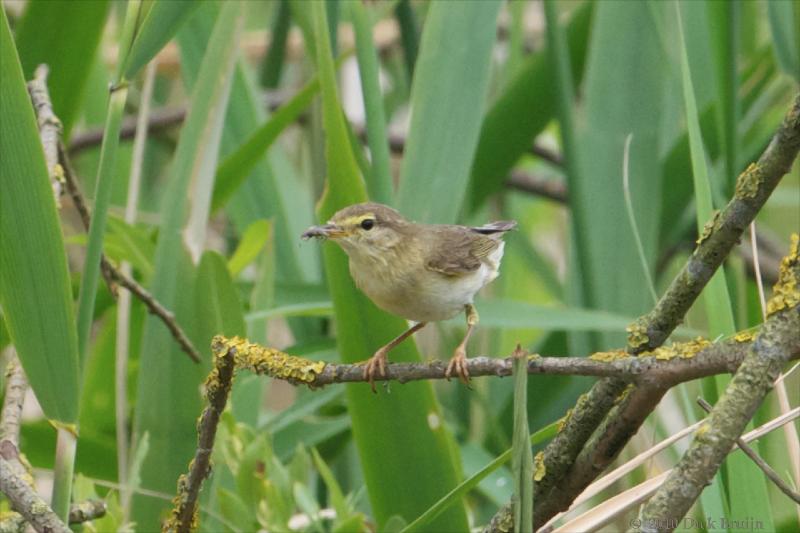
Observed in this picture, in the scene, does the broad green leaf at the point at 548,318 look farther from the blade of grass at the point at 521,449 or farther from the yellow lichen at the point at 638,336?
the blade of grass at the point at 521,449

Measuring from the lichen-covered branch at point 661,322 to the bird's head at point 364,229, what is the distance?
0.73m

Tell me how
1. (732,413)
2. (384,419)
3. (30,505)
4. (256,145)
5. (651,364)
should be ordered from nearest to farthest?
(732,413) < (651,364) < (30,505) < (384,419) < (256,145)

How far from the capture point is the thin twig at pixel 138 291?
177cm

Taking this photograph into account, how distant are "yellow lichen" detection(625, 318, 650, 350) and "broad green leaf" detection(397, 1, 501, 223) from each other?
86 cm

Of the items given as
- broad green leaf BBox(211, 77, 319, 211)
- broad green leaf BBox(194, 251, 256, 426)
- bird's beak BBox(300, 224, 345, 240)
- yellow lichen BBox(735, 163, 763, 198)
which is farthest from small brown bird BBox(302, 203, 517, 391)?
yellow lichen BBox(735, 163, 763, 198)

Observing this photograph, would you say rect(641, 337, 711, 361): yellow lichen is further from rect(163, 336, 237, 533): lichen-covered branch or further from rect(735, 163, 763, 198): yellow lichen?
rect(163, 336, 237, 533): lichen-covered branch

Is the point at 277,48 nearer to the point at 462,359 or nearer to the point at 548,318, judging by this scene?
the point at 548,318

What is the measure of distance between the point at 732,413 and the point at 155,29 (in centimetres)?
90

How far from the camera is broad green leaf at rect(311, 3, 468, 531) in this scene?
66.7 inches

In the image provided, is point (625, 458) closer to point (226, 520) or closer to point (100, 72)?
point (226, 520)

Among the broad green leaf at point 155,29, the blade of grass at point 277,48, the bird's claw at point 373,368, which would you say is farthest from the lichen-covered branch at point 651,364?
the blade of grass at point 277,48

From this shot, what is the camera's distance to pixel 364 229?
2.04 meters

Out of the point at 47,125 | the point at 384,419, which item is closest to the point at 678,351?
the point at 384,419

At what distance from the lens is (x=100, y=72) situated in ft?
10.4
